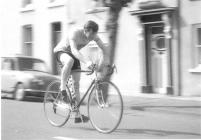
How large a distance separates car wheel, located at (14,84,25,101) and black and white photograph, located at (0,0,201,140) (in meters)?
0.04

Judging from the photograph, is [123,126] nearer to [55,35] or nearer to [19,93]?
[19,93]

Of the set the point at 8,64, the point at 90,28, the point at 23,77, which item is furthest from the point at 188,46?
the point at 90,28

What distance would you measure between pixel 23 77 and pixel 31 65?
3.63 ft

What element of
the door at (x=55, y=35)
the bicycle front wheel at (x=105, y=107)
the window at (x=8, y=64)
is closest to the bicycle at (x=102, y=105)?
the bicycle front wheel at (x=105, y=107)

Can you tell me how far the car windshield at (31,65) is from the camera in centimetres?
1697

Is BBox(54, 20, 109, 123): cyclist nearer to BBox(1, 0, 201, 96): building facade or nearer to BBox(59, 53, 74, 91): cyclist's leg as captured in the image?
BBox(59, 53, 74, 91): cyclist's leg

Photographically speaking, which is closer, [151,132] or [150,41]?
[151,132]

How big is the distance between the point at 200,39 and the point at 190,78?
1372 mm

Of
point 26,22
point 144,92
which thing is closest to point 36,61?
point 144,92

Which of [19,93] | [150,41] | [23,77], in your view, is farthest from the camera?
[150,41]

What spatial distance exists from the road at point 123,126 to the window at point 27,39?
13579mm

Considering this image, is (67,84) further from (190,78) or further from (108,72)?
(190,78)

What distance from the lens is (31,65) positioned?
17250mm

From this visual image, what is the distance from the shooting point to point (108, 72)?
8250mm
